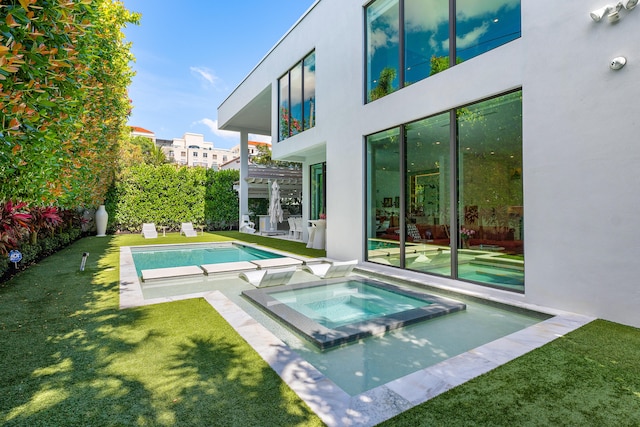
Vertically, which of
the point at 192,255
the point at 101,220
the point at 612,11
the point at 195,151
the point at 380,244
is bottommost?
the point at 192,255

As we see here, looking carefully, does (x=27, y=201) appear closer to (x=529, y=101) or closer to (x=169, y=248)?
(x=169, y=248)

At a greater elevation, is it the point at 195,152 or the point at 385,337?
the point at 195,152

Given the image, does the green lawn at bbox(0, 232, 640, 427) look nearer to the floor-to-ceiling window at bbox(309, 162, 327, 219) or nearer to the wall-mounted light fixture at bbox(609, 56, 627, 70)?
the wall-mounted light fixture at bbox(609, 56, 627, 70)

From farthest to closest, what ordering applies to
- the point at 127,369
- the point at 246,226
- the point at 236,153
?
the point at 236,153, the point at 246,226, the point at 127,369

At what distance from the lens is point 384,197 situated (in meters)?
8.97

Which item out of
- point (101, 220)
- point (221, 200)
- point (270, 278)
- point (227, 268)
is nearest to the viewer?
point (270, 278)

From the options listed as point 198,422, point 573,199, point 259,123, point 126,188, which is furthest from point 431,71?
point 126,188

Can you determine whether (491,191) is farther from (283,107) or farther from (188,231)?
(188,231)

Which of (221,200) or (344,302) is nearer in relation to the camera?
(344,302)

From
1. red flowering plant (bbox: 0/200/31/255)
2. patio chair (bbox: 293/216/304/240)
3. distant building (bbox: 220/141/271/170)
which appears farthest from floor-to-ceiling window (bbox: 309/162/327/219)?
distant building (bbox: 220/141/271/170)

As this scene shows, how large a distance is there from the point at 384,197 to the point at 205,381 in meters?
6.71

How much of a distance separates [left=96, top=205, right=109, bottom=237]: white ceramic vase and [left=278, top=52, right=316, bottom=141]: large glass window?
10.9 metres

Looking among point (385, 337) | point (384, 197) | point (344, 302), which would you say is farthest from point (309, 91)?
point (385, 337)

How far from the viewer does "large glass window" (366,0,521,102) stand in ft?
21.2
